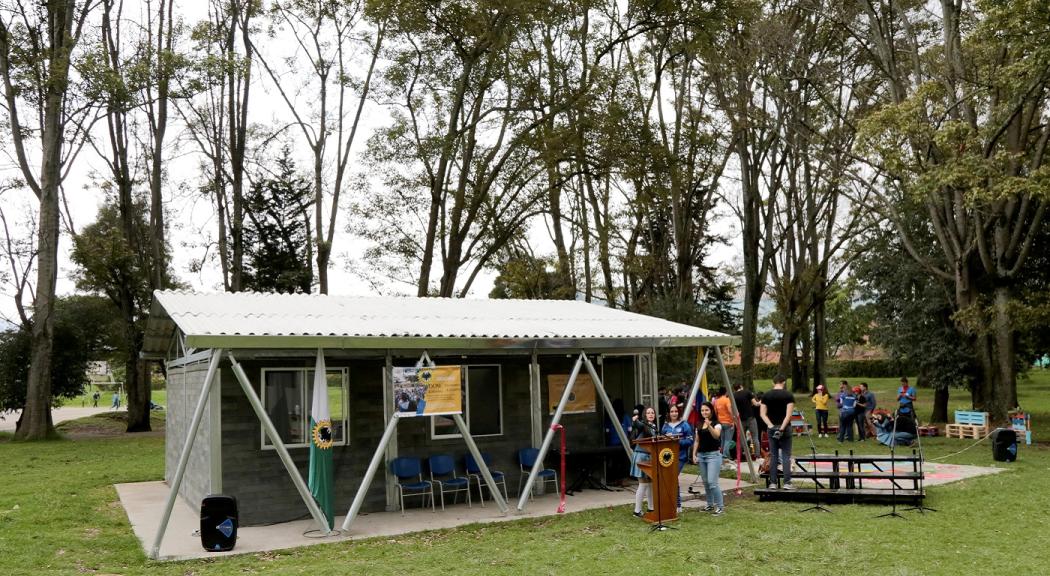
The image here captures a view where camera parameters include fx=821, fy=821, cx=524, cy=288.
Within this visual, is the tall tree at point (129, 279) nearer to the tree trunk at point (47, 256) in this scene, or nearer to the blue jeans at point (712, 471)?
the tree trunk at point (47, 256)

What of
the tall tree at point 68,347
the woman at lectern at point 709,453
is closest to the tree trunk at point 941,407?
the woman at lectern at point 709,453

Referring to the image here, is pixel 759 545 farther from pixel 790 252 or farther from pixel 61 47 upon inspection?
pixel 790 252

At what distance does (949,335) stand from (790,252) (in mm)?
11162

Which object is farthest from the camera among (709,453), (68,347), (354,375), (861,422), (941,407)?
(68,347)

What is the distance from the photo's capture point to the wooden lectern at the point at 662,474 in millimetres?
10602

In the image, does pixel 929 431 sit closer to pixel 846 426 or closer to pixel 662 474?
pixel 846 426

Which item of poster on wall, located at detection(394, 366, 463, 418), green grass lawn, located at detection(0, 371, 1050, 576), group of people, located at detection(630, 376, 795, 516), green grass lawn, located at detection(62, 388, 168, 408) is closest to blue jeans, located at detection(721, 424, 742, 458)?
group of people, located at detection(630, 376, 795, 516)

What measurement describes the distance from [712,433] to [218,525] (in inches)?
245

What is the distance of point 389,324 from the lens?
476 inches

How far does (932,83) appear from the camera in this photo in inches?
744

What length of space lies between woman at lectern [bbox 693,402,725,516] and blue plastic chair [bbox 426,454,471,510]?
357cm

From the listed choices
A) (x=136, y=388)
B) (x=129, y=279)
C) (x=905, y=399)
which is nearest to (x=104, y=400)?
(x=136, y=388)

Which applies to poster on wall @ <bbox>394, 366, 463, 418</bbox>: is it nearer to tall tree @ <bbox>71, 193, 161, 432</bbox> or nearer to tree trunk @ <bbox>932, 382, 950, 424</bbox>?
tree trunk @ <bbox>932, 382, 950, 424</bbox>

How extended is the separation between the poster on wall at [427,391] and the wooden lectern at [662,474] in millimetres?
2612
